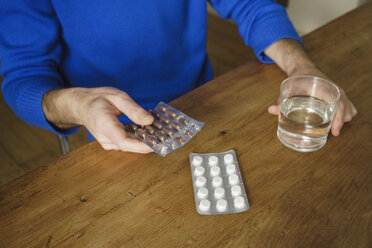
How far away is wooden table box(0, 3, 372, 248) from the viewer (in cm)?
44

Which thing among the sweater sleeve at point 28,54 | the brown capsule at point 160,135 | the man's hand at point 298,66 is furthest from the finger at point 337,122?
the sweater sleeve at point 28,54

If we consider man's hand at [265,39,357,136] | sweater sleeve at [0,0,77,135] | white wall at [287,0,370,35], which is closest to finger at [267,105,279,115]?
man's hand at [265,39,357,136]

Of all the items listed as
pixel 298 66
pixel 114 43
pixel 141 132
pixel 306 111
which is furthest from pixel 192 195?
pixel 114 43

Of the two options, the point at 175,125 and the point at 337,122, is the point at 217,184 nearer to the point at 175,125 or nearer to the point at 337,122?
the point at 175,125

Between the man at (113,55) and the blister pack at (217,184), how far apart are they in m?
0.10

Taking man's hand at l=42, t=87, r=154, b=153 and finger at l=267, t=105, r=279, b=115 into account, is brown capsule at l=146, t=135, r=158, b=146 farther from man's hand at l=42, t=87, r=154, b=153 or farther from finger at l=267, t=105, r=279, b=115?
finger at l=267, t=105, r=279, b=115

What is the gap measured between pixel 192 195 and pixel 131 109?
0.17 meters

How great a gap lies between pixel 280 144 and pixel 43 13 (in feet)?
1.83

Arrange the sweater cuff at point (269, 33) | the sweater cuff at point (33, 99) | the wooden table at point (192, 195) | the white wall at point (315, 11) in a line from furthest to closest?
the white wall at point (315, 11), the sweater cuff at point (269, 33), the sweater cuff at point (33, 99), the wooden table at point (192, 195)

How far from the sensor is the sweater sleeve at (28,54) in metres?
0.68

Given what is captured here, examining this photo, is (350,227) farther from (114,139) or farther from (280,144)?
(114,139)

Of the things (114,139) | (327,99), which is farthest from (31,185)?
(327,99)

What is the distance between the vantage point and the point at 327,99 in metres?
0.59

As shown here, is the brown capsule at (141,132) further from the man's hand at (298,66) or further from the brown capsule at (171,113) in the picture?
the man's hand at (298,66)
